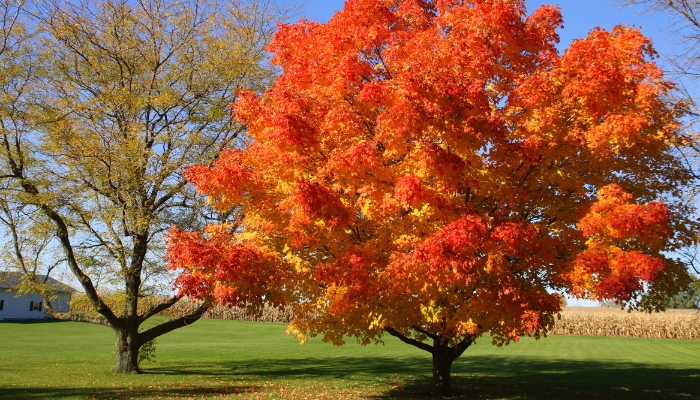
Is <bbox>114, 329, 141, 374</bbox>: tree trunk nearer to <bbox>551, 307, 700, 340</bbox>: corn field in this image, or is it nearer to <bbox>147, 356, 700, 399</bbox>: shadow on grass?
<bbox>147, 356, 700, 399</bbox>: shadow on grass

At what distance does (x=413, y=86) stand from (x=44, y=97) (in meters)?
15.1

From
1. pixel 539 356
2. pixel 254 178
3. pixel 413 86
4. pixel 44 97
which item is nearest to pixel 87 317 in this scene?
pixel 44 97

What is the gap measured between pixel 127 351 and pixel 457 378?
12525 millimetres

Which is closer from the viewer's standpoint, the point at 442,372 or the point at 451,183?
the point at 451,183

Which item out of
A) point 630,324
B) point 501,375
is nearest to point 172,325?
point 501,375

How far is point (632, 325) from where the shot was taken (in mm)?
53062

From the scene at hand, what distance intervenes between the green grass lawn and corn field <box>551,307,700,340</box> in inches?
526

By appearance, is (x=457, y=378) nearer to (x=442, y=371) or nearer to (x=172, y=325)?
(x=442, y=371)

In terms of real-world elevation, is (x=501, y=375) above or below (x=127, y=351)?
below

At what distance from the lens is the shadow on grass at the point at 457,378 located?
15.9 meters

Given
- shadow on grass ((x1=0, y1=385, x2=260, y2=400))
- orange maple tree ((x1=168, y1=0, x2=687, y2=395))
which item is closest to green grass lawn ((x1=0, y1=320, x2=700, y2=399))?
shadow on grass ((x1=0, y1=385, x2=260, y2=400))

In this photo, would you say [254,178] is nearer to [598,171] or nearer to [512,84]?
[512,84]

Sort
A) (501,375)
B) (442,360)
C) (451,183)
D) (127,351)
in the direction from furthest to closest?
(501,375)
(127,351)
(442,360)
(451,183)

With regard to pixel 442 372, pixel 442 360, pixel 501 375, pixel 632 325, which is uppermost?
pixel 632 325
